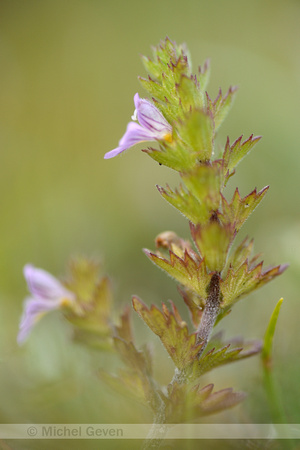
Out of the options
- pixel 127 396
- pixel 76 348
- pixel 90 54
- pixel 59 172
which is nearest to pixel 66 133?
pixel 59 172

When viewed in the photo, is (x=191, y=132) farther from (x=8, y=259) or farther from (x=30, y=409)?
(x=8, y=259)

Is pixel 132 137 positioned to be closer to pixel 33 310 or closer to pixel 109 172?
pixel 33 310

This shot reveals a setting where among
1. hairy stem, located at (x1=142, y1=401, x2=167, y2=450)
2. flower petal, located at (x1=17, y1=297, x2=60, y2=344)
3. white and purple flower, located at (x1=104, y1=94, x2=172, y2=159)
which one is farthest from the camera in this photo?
flower petal, located at (x1=17, y1=297, x2=60, y2=344)

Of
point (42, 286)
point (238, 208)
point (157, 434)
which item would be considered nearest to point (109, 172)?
point (42, 286)

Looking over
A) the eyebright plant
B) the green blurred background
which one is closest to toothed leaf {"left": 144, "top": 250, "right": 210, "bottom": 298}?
the eyebright plant

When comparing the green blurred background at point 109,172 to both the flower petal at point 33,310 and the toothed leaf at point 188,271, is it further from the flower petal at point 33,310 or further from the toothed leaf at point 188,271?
the toothed leaf at point 188,271

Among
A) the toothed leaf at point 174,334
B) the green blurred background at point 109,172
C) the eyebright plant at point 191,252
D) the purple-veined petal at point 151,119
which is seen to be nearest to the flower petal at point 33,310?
the green blurred background at point 109,172

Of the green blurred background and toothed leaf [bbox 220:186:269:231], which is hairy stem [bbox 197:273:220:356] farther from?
the green blurred background
